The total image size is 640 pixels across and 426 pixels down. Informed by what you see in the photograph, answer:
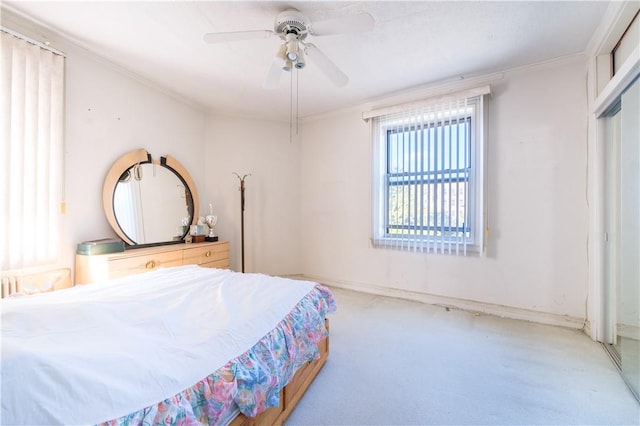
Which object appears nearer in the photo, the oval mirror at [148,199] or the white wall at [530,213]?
the white wall at [530,213]

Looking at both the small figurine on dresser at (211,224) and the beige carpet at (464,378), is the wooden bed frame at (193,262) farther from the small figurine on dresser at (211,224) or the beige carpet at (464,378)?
the small figurine on dresser at (211,224)

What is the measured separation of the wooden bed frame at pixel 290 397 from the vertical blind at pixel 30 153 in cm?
208

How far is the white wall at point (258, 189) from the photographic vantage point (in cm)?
369

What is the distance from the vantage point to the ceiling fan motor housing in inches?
65.8

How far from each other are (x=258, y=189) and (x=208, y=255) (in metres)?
1.27

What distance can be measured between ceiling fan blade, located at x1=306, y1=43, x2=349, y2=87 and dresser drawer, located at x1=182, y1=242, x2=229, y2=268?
7.37 ft

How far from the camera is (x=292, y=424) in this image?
52.9 inches

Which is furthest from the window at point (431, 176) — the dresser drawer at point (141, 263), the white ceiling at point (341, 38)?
the dresser drawer at point (141, 263)

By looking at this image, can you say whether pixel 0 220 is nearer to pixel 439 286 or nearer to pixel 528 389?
pixel 528 389

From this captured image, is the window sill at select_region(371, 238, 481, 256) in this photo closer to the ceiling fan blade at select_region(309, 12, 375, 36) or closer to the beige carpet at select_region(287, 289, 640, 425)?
the beige carpet at select_region(287, 289, 640, 425)

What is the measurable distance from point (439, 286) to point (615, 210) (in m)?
1.60

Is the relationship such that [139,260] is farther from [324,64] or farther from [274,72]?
[324,64]

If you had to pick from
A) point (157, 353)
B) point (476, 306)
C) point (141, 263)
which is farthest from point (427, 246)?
point (141, 263)

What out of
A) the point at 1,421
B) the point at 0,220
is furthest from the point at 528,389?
the point at 0,220
